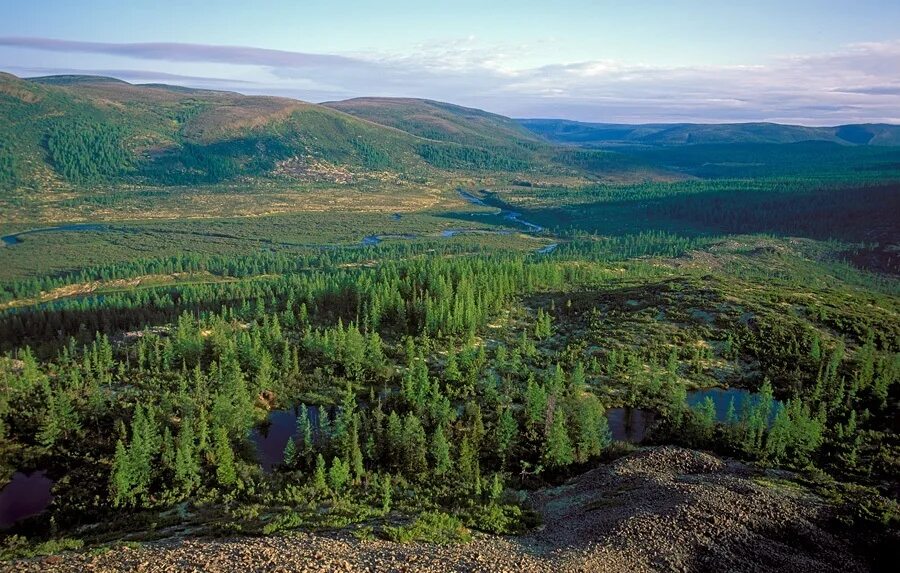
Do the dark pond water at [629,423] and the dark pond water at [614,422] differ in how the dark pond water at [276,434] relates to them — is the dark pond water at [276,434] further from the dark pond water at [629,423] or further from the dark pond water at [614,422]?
the dark pond water at [629,423]

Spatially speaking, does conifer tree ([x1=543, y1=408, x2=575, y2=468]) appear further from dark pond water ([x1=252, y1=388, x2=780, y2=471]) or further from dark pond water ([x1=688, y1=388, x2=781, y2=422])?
dark pond water ([x1=688, y1=388, x2=781, y2=422])

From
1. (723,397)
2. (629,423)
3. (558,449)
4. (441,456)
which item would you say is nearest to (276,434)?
(441,456)

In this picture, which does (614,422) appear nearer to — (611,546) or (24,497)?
(611,546)

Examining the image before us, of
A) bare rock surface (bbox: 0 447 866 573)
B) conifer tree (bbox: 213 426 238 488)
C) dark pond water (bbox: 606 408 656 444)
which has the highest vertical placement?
bare rock surface (bbox: 0 447 866 573)

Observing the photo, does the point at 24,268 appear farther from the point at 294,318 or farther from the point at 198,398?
the point at 198,398

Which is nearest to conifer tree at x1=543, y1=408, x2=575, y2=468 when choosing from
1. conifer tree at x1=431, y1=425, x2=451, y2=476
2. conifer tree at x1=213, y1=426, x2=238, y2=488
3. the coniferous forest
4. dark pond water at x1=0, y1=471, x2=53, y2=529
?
the coniferous forest

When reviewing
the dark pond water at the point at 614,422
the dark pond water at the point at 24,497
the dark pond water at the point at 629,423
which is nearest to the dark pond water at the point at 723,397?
the dark pond water at the point at 614,422

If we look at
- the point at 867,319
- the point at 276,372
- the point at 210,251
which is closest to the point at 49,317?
the point at 276,372
